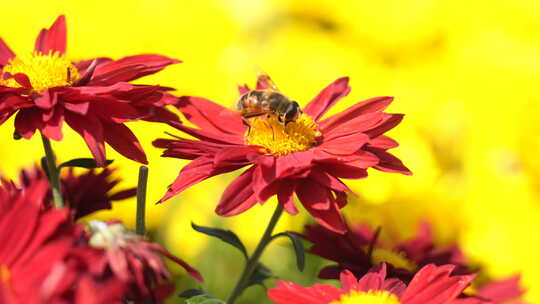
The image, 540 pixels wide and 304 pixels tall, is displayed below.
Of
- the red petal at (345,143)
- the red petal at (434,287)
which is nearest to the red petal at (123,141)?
the red petal at (345,143)

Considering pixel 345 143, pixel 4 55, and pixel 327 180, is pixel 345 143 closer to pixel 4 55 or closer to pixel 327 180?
pixel 327 180

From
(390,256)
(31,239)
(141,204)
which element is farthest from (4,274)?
(390,256)

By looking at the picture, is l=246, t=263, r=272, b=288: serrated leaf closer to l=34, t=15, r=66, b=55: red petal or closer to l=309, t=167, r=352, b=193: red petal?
l=309, t=167, r=352, b=193: red petal

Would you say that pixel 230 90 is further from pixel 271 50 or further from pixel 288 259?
pixel 271 50

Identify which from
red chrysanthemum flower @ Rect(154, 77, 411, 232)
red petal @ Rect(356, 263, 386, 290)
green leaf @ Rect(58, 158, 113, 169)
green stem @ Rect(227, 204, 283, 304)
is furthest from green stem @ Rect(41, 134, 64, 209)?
red petal @ Rect(356, 263, 386, 290)

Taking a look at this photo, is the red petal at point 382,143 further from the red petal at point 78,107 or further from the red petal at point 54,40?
the red petal at point 54,40

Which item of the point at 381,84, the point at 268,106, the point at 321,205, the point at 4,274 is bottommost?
the point at 4,274
